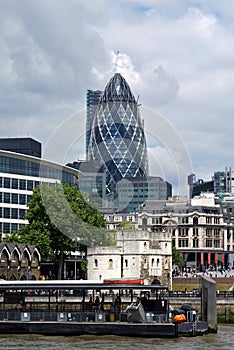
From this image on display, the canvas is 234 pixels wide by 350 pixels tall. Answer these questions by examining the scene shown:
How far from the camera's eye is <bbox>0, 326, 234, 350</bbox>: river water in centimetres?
6212

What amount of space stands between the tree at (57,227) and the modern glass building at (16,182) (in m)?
20.6

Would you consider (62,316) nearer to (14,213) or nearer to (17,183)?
(14,213)

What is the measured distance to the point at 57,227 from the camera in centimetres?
12650

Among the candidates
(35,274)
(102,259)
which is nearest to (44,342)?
(102,259)

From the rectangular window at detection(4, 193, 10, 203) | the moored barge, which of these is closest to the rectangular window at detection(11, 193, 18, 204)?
the rectangular window at detection(4, 193, 10, 203)

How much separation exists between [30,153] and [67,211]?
61.1m

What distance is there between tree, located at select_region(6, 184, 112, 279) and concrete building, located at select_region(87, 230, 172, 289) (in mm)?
16672

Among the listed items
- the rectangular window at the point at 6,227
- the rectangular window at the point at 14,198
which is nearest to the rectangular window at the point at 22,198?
the rectangular window at the point at 14,198

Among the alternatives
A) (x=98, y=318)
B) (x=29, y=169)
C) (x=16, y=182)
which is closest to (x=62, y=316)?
(x=98, y=318)

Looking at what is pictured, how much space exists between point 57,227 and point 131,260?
2078cm

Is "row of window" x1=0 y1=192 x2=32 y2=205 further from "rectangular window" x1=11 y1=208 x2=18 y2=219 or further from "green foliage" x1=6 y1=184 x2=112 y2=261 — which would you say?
"green foliage" x1=6 y1=184 x2=112 y2=261

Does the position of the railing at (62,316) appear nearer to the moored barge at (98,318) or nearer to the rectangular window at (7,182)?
the moored barge at (98,318)

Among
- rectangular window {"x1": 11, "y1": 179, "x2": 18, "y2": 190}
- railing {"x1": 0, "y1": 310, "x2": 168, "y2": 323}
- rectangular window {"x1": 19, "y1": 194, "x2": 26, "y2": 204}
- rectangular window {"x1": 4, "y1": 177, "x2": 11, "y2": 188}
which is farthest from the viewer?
rectangular window {"x1": 19, "y1": 194, "x2": 26, "y2": 204}

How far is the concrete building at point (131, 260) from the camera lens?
108500 mm
